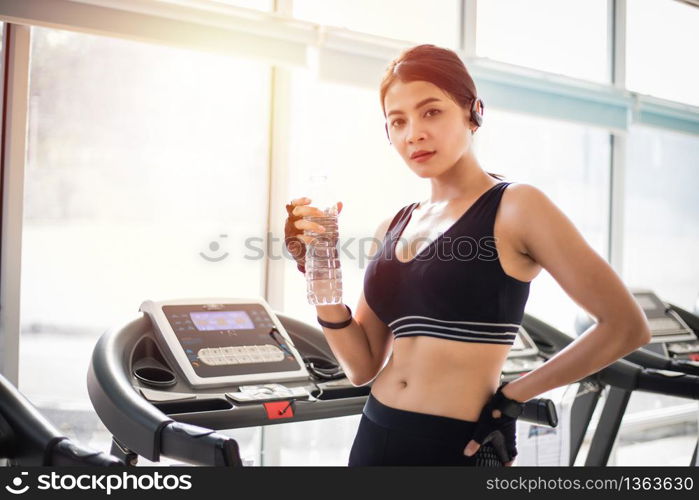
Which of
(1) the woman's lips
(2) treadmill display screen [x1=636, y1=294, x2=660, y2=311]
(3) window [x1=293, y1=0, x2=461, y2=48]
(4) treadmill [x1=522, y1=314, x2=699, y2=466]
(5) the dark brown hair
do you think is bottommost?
(4) treadmill [x1=522, y1=314, x2=699, y2=466]

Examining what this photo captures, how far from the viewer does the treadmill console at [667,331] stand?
2.83 meters

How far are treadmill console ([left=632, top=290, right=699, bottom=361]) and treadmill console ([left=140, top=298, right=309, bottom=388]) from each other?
177 cm

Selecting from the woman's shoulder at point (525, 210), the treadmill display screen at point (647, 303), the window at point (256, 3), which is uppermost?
the window at point (256, 3)

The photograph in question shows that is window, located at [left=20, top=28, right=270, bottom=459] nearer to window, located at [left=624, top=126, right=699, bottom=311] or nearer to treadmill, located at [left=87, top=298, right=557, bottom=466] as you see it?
treadmill, located at [left=87, top=298, right=557, bottom=466]

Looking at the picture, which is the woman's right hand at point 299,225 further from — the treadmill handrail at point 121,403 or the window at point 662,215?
the window at point 662,215

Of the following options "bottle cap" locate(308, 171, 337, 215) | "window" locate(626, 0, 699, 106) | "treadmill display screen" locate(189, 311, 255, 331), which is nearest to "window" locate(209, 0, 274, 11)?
"bottle cap" locate(308, 171, 337, 215)

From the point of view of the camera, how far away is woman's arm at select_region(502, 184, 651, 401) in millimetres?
1160

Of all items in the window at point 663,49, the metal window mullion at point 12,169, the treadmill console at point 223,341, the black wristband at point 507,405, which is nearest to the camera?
the black wristband at point 507,405

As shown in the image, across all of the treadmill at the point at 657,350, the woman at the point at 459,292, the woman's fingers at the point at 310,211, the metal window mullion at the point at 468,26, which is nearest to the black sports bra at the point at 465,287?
the woman at the point at 459,292

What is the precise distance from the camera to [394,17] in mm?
3342

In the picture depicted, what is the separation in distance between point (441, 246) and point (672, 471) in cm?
75

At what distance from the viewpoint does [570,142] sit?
161 inches

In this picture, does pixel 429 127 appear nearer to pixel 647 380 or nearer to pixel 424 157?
pixel 424 157

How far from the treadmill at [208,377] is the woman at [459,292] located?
306mm
